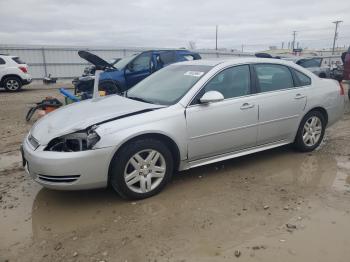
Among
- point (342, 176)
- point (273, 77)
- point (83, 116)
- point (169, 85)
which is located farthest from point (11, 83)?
point (342, 176)

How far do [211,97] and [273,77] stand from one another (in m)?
1.39

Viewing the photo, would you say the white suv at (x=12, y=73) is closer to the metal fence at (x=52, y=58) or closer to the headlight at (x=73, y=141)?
the metal fence at (x=52, y=58)

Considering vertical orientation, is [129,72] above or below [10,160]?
above

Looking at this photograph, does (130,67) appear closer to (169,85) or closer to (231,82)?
(169,85)

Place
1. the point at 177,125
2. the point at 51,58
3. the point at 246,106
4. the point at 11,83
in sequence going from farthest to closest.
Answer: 1. the point at 51,58
2. the point at 11,83
3. the point at 246,106
4. the point at 177,125

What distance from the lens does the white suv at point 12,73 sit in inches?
580

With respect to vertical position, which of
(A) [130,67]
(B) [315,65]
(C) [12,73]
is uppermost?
(A) [130,67]

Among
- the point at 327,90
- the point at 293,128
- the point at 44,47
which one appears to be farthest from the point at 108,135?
the point at 44,47

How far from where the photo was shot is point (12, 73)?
14.9 metres

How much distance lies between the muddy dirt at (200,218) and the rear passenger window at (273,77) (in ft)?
3.61

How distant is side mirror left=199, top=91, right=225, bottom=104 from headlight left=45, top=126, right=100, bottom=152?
1.31 meters

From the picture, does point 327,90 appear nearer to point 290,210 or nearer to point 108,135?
point 290,210

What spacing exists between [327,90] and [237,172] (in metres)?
2.11

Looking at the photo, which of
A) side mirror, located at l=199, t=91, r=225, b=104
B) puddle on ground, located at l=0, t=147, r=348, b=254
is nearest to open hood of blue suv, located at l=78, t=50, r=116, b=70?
puddle on ground, located at l=0, t=147, r=348, b=254
